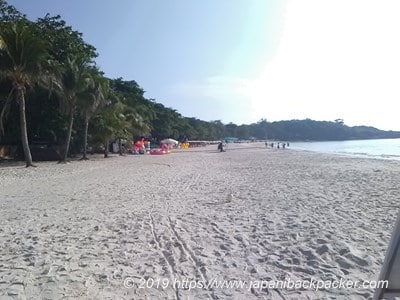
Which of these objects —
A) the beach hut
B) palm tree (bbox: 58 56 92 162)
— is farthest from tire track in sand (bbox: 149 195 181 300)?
palm tree (bbox: 58 56 92 162)

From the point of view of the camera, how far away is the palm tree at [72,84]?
26.9 meters

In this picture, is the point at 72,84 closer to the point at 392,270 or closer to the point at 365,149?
the point at 392,270

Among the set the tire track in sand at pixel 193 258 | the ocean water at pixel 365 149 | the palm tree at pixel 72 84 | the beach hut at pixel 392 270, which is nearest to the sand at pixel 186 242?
the tire track in sand at pixel 193 258

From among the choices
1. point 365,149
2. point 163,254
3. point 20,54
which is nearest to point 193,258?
point 163,254

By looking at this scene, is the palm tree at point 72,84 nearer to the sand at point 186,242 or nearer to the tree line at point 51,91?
the tree line at point 51,91

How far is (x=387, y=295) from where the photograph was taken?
83.0 inches

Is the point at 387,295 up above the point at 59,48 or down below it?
below

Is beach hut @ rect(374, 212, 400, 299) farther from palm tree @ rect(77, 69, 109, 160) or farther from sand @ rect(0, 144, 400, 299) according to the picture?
palm tree @ rect(77, 69, 109, 160)

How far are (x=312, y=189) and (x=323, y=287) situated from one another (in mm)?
8678

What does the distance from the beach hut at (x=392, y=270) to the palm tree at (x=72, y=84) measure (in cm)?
2648

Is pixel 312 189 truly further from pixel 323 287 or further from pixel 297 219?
pixel 323 287

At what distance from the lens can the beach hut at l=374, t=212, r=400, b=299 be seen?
6.61 feet

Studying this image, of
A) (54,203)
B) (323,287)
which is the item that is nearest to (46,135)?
(54,203)

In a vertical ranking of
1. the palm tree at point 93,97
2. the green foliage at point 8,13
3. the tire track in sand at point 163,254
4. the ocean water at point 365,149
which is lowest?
the ocean water at point 365,149
